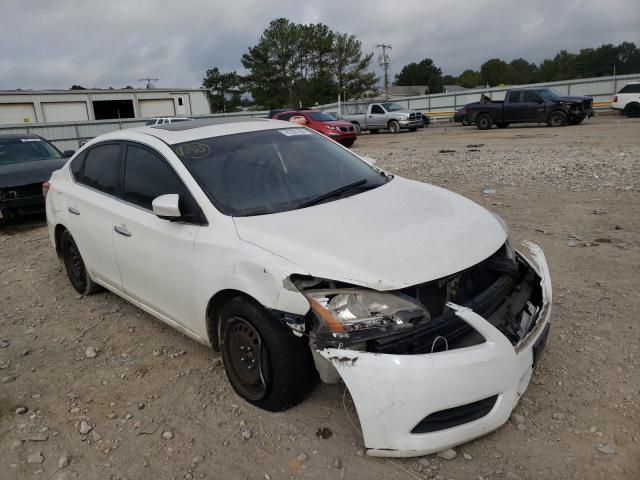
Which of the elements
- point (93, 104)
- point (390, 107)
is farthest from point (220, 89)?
point (390, 107)

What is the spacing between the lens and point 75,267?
482cm

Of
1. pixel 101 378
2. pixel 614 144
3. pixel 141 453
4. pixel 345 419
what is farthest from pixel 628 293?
pixel 614 144

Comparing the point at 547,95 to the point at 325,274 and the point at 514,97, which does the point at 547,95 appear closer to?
the point at 514,97

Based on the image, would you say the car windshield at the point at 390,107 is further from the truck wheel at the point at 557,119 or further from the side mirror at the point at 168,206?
the side mirror at the point at 168,206

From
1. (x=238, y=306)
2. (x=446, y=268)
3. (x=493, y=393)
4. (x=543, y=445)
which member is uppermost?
(x=446, y=268)

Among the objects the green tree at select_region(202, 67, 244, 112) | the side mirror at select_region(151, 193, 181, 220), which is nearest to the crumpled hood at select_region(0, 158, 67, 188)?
the side mirror at select_region(151, 193, 181, 220)

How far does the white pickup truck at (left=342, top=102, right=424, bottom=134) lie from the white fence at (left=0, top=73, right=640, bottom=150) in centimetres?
383

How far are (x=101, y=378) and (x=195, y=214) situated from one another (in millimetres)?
1342

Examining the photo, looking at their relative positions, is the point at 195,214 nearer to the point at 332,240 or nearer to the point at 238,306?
the point at 238,306

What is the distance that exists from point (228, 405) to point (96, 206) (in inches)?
80.4

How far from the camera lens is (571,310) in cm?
394

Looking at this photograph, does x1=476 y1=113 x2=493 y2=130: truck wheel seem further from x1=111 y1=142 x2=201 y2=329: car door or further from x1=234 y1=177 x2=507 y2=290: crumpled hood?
x1=111 y1=142 x2=201 y2=329: car door

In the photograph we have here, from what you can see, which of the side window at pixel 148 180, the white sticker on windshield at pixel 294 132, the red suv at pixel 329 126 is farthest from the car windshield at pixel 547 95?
the side window at pixel 148 180

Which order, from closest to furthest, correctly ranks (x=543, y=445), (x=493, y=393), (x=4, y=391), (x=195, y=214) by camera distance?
(x=493, y=393) < (x=543, y=445) < (x=195, y=214) < (x=4, y=391)
